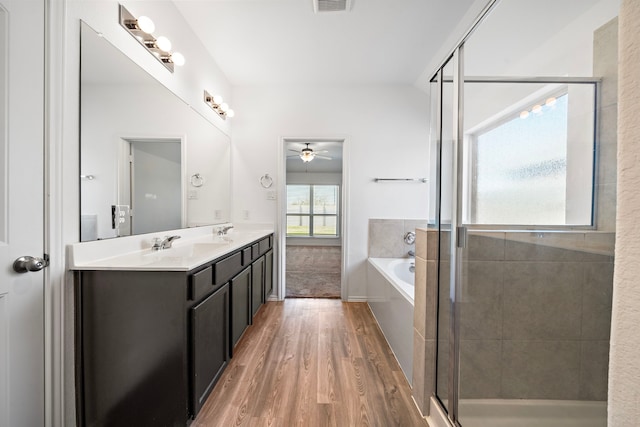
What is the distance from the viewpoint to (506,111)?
1.60m

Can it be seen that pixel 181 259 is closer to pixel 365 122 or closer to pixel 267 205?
pixel 267 205

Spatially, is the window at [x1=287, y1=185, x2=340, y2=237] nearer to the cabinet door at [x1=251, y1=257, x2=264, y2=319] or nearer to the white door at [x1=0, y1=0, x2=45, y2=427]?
the cabinet door at [x1=251, y1=257, x2=264, y2=319]

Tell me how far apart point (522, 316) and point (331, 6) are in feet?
7.52

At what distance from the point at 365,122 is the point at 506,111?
71.2 inches

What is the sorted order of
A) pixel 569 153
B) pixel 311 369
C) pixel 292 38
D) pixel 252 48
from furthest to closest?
pixel 252 48
pixel 292 38
pixel 311 369
pixel 569 153

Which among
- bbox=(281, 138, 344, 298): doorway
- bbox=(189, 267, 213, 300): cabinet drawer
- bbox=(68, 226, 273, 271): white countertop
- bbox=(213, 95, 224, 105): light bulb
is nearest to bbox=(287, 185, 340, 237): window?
bbox=(281, 138, 344, 298): doorway

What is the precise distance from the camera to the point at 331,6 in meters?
1.96

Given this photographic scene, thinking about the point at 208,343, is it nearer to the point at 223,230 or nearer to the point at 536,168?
the point at 223,230

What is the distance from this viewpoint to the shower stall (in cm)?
111

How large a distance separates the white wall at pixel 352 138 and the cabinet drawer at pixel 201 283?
1789 mm

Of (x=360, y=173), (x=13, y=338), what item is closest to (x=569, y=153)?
(x=360, y=173)

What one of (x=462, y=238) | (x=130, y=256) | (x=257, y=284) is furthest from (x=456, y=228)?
(x=257, y=284)

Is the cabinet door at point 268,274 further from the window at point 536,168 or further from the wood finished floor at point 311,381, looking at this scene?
the window at point 536,168

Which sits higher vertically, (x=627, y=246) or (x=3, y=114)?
(x=3, y=114)
